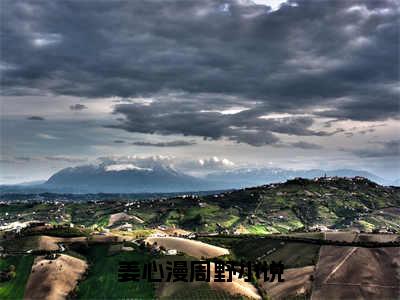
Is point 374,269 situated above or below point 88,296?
above

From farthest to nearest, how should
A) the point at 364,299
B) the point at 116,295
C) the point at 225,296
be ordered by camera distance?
the point at 116,295 → the point at 225,296 → the point at 364,299

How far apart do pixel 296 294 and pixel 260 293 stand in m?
14.9

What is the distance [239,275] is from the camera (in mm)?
199125

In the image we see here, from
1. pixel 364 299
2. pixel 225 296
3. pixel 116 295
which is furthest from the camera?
pixel 116 295

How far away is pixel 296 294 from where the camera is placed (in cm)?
17762

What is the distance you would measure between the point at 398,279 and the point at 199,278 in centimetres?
7450

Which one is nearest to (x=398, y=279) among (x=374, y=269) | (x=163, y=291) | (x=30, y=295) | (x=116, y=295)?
(x=374, y=269)

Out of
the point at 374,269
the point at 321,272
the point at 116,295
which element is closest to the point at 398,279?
the point at 374,269

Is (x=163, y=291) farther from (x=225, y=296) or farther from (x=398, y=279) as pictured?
(x=398, y=279)

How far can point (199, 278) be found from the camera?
19012cm

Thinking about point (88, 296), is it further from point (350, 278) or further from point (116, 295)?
point (350, 278)

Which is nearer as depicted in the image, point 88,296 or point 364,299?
point 364,299

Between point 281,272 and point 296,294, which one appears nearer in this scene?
point 296,294

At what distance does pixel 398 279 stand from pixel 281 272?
4443cm
